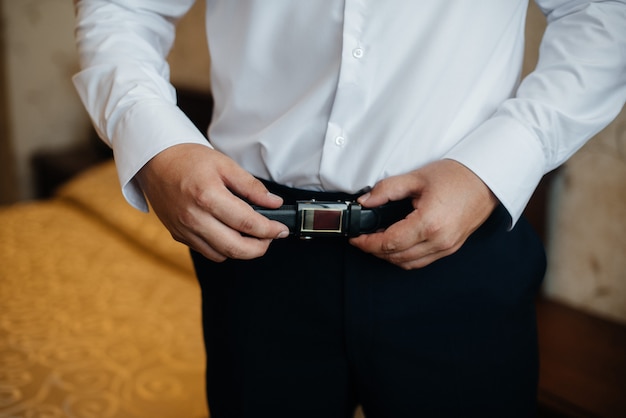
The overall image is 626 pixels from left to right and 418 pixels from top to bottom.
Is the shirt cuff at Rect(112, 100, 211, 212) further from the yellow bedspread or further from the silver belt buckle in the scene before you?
the yellow bedspread

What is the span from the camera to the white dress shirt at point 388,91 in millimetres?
720

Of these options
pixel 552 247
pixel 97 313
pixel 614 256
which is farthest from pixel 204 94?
pixel 614 256

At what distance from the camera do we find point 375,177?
76cm

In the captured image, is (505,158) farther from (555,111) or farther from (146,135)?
(146,135)

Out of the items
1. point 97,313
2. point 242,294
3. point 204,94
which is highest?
point 242,294

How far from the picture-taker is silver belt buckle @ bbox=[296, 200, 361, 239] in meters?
0.67

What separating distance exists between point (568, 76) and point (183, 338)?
1193 mm

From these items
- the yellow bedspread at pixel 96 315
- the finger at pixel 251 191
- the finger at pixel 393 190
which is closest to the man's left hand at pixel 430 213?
the finger at pixel 393 190

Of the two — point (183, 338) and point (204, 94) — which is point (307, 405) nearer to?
point (183, 338)

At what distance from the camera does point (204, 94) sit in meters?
2.69

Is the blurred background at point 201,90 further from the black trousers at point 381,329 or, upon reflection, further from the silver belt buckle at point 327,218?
the silver belt buckle at point 327,218

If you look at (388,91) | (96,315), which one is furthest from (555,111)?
(96,315)

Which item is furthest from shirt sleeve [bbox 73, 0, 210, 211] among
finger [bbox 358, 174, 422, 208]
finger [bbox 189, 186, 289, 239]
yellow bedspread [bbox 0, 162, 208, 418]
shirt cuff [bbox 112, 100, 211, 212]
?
yellow bedspread [bbox 0, 162, 208, 418]

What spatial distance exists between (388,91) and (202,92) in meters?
2.10
